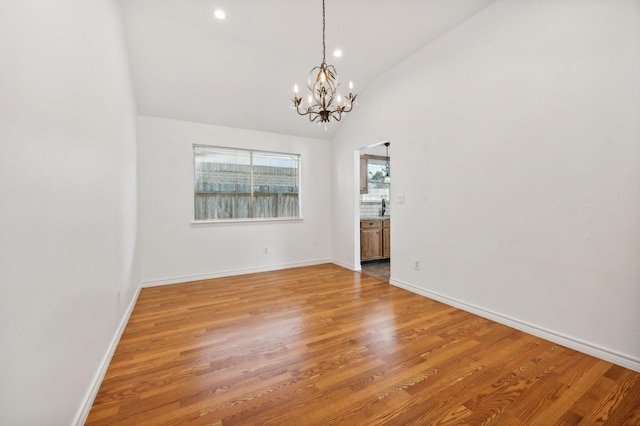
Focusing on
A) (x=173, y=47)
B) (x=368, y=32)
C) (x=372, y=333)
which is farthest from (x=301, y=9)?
(x=372, y=333)

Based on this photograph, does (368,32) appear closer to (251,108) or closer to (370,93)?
(370,93)

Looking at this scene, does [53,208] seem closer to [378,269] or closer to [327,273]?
[327,273]

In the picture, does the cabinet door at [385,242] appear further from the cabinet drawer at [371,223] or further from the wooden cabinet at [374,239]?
the cabinet drawer at [371,223]

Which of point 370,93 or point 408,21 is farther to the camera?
point 370,93

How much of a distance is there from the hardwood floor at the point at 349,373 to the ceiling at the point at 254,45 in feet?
9.18

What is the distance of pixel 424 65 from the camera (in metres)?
3.16

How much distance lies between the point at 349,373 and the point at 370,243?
3.34m

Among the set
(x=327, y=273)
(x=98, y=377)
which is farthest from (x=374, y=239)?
(x=98, y=377)

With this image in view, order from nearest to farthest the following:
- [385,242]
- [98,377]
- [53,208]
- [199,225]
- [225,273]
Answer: [53,208] < [98,377] < [199,225] < [225,273] < [385,242]

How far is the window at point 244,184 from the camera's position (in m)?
4.20

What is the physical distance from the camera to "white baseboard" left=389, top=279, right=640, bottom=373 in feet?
5.94

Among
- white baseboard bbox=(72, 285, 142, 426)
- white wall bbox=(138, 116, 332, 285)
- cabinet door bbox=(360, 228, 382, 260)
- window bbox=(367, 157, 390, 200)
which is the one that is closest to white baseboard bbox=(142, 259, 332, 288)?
white wall bbox=(138, 116, 332, 285)

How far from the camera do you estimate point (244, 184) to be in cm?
451

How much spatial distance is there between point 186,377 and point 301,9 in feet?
10.9
